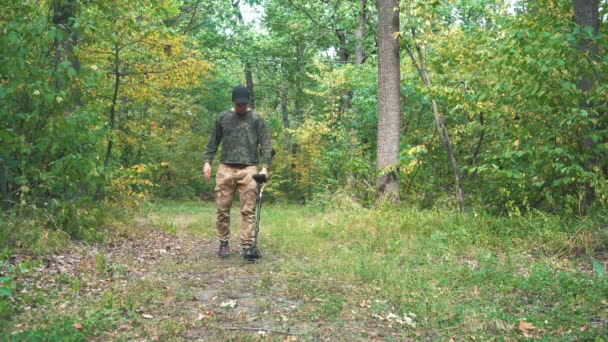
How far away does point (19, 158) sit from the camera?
6.27m

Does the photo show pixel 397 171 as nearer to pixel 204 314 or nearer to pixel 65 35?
pixel 65 35

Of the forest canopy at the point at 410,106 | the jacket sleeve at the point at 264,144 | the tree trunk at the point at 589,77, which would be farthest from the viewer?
the jacket sleeve at the point at 264,144

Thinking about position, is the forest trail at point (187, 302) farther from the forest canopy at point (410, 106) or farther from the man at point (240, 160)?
the forest canopy at point (410, 106)

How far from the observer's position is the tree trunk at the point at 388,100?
978 cm

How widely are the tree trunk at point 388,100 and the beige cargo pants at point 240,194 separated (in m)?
3.38

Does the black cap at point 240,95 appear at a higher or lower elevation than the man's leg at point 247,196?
higher

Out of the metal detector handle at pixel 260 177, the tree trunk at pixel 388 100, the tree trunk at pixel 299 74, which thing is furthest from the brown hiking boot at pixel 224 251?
the tree trunk at pixel 299 74

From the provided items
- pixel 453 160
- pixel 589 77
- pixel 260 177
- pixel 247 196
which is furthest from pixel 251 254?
pixel 589 77

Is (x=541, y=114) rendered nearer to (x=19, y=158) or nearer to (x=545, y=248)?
(x=545, y=248)

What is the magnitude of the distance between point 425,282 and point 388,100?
5.30m

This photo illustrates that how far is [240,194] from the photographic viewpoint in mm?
7164

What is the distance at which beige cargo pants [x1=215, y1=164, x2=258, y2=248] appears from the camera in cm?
707

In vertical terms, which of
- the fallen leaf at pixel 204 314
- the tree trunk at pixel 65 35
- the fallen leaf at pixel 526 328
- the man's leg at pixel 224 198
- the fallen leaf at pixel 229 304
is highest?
the tree trunk at pixel 65 35

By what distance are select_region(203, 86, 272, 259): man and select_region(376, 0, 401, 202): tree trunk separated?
10.7 feet
